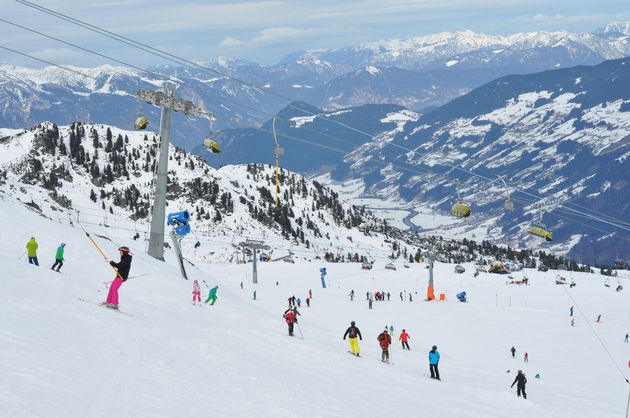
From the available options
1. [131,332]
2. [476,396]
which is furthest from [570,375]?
[131,332]

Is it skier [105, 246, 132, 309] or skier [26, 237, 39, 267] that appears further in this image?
skier [26, 237, 39, 267]

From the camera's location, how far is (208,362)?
2164cm

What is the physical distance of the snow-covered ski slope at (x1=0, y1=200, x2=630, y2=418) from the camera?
16.2 meters

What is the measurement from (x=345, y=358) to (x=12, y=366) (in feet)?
53.9

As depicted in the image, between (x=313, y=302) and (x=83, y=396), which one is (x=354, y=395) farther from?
(x=313, y=302)

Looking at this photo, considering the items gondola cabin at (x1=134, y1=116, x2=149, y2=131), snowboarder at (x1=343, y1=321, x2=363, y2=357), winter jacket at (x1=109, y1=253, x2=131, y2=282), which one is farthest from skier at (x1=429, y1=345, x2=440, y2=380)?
gondola cabin at (x1=134, y1=116, x2=149, y2=131)

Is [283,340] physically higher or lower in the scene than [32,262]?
lower

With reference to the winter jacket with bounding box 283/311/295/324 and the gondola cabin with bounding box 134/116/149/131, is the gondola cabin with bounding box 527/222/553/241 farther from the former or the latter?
the gondola cabin with bounding box 134/116/149/131

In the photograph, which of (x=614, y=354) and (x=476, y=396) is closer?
(x=476, y=396)

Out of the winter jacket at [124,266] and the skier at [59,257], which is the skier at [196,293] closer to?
the skier at [59,257]

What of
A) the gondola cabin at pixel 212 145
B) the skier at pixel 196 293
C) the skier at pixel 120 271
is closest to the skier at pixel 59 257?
the skier at pixel 120 271

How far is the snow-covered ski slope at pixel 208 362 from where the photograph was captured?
1625 centimetres

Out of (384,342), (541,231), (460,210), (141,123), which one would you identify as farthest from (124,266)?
(541,231)

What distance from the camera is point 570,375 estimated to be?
45156 mm
